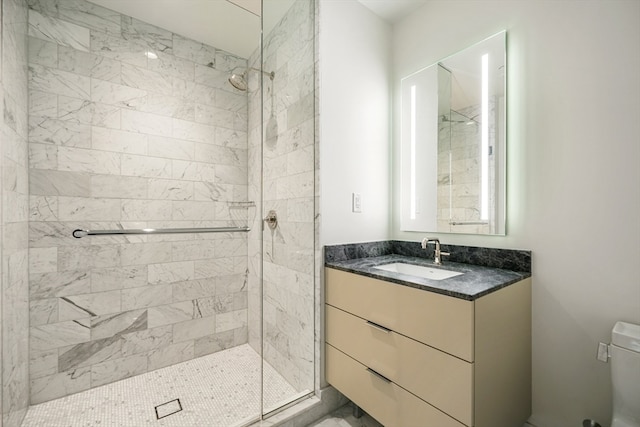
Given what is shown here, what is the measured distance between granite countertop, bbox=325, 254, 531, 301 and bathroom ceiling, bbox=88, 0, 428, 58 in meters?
1.59

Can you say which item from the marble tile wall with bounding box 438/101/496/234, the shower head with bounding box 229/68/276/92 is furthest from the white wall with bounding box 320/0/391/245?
the shower head with bounding box 229/68/276/92

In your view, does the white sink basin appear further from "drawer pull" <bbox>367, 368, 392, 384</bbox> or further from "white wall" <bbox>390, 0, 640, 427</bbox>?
"drawer pull" <bbox>367, 368, 392, 384</bbox>

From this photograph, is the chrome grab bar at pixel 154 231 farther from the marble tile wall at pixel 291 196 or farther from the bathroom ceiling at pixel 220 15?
the bathroom ceiling at pixel 220 15

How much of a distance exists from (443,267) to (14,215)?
2.25 m

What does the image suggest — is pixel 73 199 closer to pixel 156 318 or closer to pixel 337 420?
pixel 156 318

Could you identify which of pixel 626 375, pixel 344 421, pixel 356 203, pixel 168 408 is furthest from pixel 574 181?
pixel 168 408

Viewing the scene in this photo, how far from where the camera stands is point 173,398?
5.64 feet

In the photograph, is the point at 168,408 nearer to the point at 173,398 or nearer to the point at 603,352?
the point at 173,398

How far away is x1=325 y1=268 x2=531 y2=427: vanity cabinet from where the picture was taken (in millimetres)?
1006

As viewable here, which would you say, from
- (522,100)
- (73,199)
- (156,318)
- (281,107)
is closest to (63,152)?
(73,199)

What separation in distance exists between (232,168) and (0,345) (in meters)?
1.69

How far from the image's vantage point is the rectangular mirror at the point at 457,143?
58.1 inches

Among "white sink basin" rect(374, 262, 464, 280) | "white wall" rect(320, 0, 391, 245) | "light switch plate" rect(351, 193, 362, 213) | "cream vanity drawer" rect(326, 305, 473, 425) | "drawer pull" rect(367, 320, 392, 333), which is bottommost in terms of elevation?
"cream vanity drawer" rect(326, 305, 473, 425)

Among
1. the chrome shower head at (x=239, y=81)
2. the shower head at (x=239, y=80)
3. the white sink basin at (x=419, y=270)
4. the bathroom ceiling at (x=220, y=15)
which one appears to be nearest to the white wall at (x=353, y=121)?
the bathroom ceiling at (x=220, y=15)
